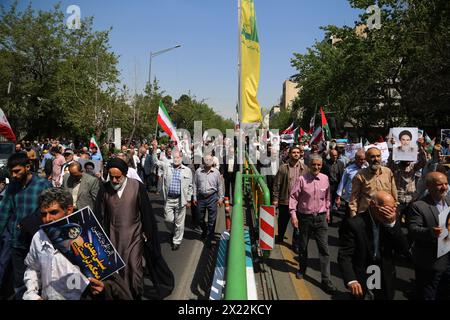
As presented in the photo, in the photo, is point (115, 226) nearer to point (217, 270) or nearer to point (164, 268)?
point (164, 268)

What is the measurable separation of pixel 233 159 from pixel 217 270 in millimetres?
5767

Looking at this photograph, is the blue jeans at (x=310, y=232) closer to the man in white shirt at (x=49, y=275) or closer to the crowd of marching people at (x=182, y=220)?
the crowd of marching people at (x=182, y=220)

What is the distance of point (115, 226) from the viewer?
4.39 meters

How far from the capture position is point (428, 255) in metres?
3.79

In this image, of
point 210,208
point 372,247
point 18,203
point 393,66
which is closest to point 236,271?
point 372,247

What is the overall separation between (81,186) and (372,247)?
4133 millimetres

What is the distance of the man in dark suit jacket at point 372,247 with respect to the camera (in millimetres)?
3432

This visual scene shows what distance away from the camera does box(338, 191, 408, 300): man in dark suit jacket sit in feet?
11.3

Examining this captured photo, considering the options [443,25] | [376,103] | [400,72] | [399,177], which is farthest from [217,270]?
[376,103]

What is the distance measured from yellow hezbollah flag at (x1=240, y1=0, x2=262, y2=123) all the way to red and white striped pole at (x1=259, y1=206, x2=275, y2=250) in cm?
276

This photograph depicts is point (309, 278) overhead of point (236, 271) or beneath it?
beneath

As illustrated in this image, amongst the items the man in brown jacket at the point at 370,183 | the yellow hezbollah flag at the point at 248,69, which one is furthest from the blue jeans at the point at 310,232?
the yellow hezbollah flag at the point at 248,69

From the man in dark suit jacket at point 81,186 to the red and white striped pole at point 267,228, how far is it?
242 cm

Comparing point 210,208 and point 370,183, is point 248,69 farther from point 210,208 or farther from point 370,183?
point 370,183
